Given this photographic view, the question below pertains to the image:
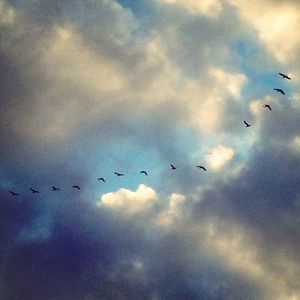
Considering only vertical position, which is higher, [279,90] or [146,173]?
[279,90]

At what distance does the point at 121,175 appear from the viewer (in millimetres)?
85875

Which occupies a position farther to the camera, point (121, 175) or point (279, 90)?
point (121, 175)

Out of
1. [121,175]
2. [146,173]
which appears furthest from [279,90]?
[121,175]

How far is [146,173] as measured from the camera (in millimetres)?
84125

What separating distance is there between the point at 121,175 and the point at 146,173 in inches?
252

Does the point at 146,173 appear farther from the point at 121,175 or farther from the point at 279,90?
the point at 279,90

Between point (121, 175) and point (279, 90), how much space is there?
133ft

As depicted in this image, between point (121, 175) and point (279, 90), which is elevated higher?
point (279, 90)

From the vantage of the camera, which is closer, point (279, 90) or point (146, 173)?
point (279, 90)

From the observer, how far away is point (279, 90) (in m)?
71.2
